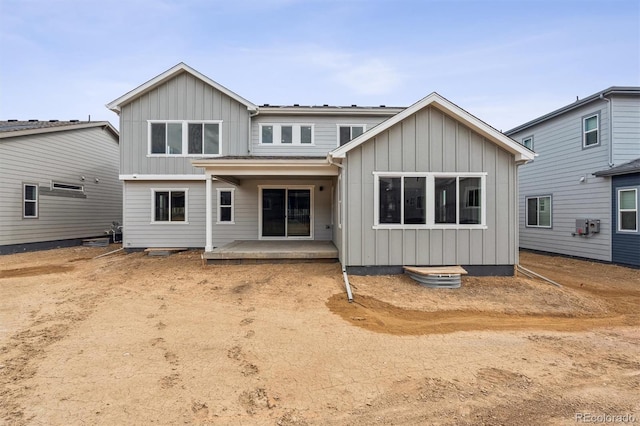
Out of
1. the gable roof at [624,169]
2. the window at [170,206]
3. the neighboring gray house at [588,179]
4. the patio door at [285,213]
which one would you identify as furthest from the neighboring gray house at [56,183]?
the gable roof at [624,169]

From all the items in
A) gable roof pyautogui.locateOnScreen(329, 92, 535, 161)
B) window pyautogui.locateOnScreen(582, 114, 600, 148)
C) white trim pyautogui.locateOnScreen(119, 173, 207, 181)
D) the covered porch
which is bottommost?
the covered porch

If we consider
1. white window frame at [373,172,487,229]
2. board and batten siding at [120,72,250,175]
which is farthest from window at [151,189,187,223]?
white window frame at [373,172,487,229]

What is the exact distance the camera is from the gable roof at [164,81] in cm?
1158

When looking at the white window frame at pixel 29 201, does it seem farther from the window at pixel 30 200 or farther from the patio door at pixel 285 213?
the patio door at pixel 285 213

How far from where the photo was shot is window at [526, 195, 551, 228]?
12.8 metres

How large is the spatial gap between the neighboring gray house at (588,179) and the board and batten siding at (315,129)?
691 centimetres

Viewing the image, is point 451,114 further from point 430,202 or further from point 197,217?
point 197,217

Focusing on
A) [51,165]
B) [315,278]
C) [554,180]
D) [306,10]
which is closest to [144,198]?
[51,165]


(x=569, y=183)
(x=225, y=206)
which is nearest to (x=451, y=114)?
(x=569, y=183)

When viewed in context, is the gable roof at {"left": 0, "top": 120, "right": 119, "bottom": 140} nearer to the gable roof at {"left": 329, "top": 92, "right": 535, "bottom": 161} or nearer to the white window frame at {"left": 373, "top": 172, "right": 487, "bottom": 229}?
the gable roof at {"left": 329, "top": 92, "right": 535, "bottom": 161}

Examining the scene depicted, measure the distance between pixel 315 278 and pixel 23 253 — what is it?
11967 millimetres

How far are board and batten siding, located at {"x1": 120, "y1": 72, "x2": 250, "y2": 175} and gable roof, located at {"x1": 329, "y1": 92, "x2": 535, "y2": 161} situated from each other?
5.90 meters

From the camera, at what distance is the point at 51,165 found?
13.2 m

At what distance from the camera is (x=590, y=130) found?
10.9 m
